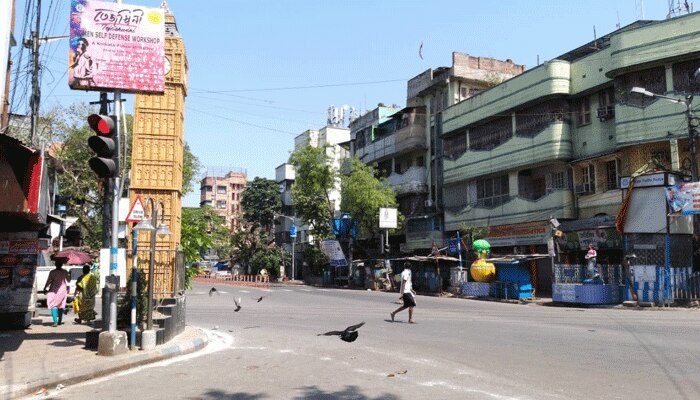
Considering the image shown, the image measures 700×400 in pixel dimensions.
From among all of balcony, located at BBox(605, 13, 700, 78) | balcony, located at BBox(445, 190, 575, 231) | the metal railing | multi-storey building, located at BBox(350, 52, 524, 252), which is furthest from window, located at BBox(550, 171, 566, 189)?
multi-storey building, located at BBox(350, 52, 524, 252)

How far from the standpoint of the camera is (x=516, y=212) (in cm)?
3491

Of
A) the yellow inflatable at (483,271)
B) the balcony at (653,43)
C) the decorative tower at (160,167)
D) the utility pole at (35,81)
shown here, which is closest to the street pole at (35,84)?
the utility pole at (35,81)

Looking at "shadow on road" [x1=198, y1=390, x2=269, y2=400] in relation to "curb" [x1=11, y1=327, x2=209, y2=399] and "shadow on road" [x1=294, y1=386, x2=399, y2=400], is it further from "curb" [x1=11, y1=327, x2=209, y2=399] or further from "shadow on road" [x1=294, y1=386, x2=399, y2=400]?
"curb" [x1=11, y1=327, x2=209, y2=399]

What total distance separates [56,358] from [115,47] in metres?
5.49

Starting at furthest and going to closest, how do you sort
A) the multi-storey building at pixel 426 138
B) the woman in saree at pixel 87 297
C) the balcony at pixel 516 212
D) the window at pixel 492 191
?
the multi-storey building at pixel 426 138, the window at pixel 492 191, the balcony at pixel 516 212, the woman in saree at pixel 87 297

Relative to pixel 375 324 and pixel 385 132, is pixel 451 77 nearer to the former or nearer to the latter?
pixel 385 132

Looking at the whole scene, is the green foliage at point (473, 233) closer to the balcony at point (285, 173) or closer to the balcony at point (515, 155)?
the balcony at point (515, 155)

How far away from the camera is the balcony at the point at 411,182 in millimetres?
45812

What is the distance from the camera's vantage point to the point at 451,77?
141ft

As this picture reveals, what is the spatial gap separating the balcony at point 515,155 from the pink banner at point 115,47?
2527 centimetres

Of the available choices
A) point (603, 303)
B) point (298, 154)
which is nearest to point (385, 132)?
point (298, 154)

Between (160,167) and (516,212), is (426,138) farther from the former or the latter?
(160,167)

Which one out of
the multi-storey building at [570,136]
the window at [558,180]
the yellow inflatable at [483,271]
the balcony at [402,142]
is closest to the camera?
the multi-storey building at [570,136]

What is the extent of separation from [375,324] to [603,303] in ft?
41.4
